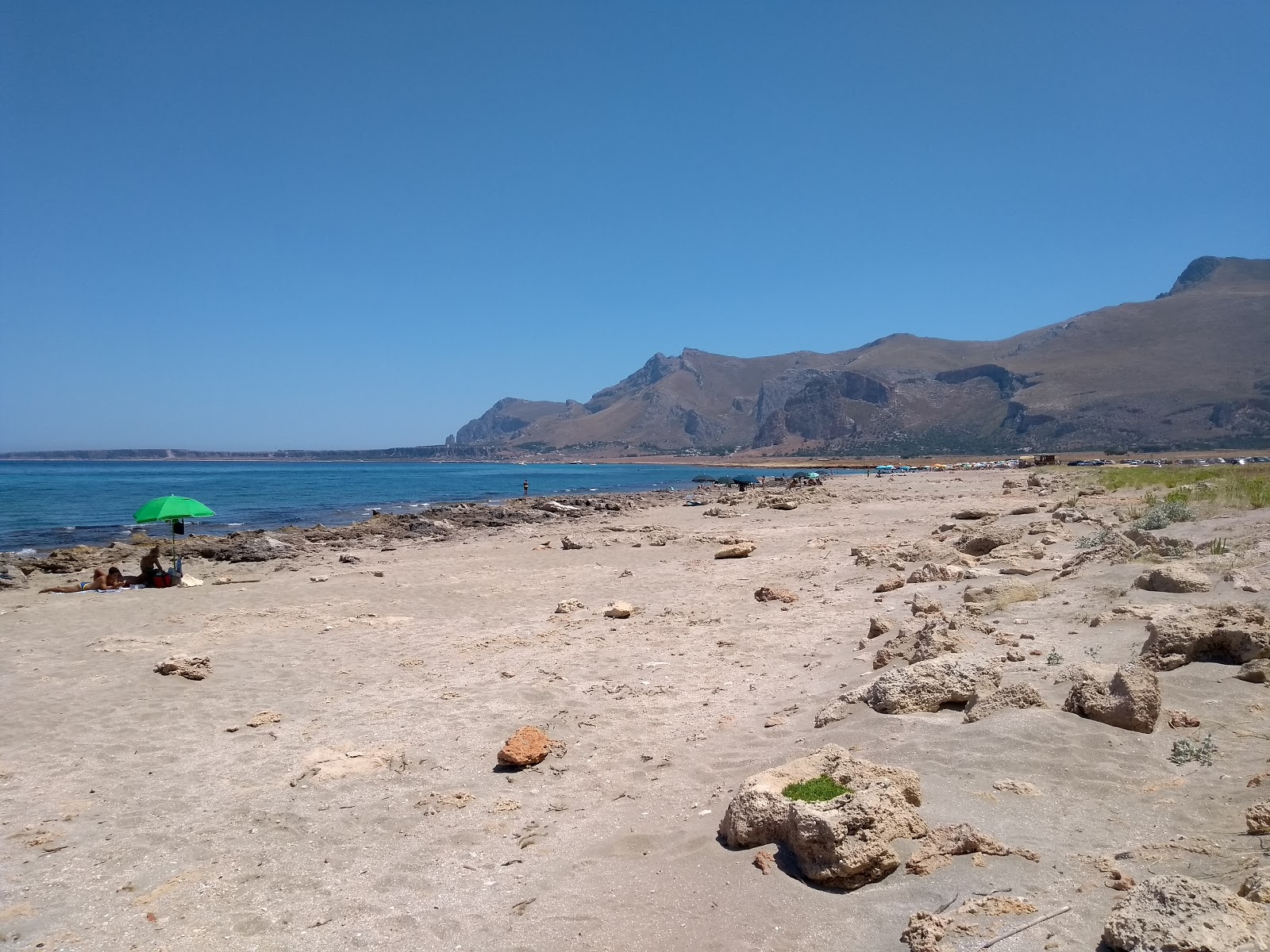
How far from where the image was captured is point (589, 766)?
5777 millimetres

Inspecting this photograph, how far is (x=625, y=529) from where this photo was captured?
80.4ft

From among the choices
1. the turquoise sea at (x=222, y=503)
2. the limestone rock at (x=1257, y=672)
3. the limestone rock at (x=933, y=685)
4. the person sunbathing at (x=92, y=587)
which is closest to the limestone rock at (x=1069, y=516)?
the limestone rock at (x=1257, y=672)

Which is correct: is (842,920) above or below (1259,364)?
below

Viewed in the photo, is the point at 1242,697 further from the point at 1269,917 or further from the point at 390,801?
the point at 390,801

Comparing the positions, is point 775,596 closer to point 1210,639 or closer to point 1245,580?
point 1245,580

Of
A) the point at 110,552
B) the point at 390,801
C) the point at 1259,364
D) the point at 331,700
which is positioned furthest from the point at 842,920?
the point at 1259,364

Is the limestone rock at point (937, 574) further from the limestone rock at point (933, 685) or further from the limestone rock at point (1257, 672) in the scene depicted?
the limestone rock at point (1257, 672)

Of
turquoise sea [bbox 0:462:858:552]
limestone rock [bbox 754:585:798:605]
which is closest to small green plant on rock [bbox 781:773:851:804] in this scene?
limestone rock [bbox 754:585:798:605]

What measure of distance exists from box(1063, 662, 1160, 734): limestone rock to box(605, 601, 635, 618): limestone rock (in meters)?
6.52

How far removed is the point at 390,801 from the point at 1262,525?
37.5 ft

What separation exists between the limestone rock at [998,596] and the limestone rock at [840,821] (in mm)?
4482

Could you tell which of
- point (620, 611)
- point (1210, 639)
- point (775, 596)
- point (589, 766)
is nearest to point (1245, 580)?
point (1210, 639)

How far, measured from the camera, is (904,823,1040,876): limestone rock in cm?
358

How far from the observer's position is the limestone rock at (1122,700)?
4.61 metres
